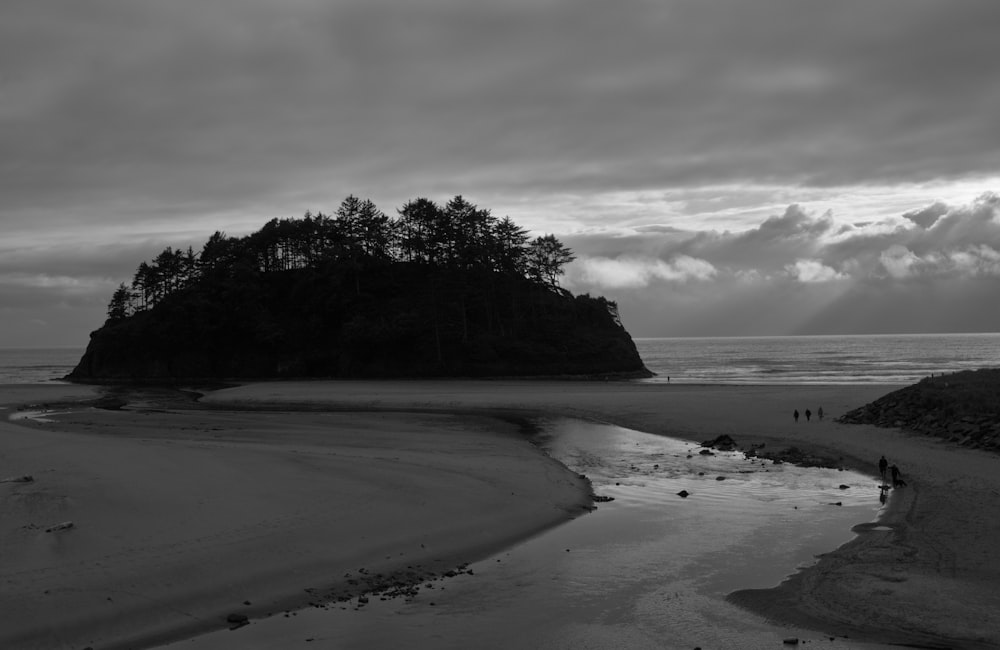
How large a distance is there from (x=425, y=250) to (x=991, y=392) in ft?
276

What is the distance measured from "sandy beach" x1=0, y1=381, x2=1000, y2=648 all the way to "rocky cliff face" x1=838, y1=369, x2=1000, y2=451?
1172mm

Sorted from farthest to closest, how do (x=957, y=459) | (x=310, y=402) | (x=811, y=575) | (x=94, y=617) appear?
(x=310, y=402) → (x=957, y=459) → (x=811, y=575) → (x=94, y=617)

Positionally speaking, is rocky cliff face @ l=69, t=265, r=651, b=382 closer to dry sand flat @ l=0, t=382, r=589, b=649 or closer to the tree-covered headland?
the tree-covered headland

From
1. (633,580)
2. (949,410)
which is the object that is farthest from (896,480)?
(633,580)

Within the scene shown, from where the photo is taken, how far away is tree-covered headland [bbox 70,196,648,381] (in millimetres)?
94500

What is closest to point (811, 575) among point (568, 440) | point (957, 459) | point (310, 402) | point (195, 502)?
point (195, 502)

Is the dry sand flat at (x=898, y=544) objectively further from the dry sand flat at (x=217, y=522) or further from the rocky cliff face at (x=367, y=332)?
the rocky cliff face at (x=367, y=332)

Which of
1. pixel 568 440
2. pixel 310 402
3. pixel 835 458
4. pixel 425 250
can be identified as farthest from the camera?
pixel 425 250

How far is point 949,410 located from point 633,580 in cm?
2390

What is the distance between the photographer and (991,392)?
31.0 m

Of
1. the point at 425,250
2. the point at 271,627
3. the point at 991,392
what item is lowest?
the point at 271,627

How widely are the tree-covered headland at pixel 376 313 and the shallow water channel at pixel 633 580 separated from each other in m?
69.9

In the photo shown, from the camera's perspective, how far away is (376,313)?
99125mm

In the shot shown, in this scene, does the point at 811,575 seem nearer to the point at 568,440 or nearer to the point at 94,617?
the point at 94,617
